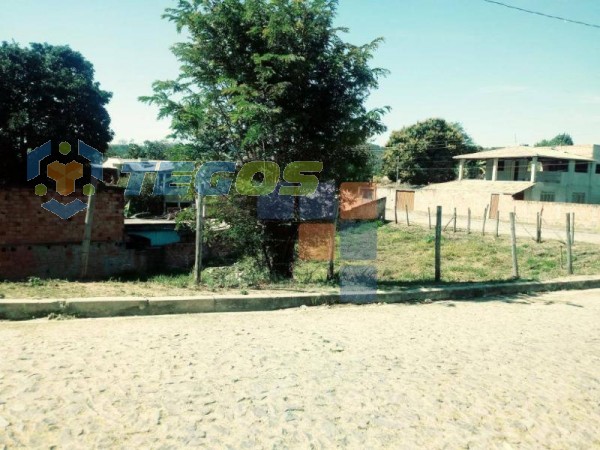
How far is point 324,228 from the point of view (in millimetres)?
7844

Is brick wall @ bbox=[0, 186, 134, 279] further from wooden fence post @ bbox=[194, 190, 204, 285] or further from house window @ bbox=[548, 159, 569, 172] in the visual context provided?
house window @ bbox=[548, 159, 569, 172]

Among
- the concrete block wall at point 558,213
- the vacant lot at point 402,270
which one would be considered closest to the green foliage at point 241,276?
the vacant lot at point 402,270

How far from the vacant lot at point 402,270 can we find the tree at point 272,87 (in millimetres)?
1119

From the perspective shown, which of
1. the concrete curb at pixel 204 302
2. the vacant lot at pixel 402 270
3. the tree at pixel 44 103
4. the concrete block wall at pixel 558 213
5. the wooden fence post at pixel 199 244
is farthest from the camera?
the concrete block wall at pixel 558 213

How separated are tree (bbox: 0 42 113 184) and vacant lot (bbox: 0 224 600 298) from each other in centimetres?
1466

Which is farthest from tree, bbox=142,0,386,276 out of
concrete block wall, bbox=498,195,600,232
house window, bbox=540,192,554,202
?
house window, bbox=540,192,554,202

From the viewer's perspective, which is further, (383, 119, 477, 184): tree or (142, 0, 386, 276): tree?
(383, 119, 477, 184): tree

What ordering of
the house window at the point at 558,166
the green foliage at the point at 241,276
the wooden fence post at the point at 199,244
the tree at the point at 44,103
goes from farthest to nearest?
the house window at the point at 558,166 → the tree at the point at 44,103 → the green foliage at the point at 241,276 → the wooden fence post at the point at 199,244

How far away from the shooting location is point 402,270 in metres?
11.9

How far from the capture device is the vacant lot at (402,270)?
621cm

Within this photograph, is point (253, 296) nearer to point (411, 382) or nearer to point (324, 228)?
point (324, 228)

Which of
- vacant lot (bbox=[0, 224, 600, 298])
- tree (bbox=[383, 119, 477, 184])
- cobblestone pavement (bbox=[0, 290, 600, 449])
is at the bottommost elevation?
cobblestone pavement (bbox=[0, 290, 600, 449])

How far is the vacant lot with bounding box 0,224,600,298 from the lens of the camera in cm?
621

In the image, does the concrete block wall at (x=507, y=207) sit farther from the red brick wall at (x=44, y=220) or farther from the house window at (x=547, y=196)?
the red brick wall at (x=44, y=220)
